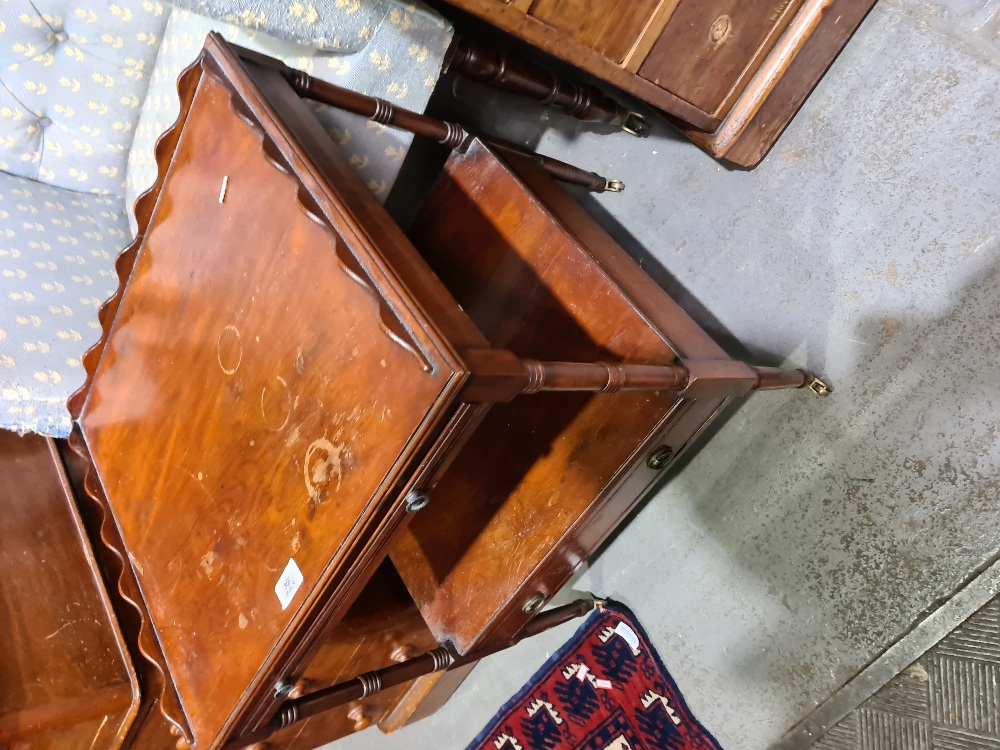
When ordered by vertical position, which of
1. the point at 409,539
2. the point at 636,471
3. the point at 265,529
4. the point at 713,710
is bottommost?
the point at 713,710

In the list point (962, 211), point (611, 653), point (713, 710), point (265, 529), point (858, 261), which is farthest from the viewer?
point (611, 653)

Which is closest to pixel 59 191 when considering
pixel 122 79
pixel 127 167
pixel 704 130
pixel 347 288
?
pixel 127 167

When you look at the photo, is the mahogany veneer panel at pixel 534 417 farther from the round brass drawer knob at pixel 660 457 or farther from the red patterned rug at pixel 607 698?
the red patterned rug at pixel 607 698

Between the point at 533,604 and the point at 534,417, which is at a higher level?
the point at 534,417

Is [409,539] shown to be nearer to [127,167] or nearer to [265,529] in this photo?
[265,529]

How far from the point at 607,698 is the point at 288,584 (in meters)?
1.16

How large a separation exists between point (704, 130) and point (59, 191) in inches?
65.1

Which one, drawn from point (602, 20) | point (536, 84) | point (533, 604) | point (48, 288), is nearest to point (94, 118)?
point (48, 288)

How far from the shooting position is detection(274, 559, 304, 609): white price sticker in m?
0.85

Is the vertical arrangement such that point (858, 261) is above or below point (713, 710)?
above

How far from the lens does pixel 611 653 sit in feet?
5.66

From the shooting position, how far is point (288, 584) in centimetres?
87

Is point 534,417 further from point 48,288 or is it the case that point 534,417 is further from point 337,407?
point 48,288

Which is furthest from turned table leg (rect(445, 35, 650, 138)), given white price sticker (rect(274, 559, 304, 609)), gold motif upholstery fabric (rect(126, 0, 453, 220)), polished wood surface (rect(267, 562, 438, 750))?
polished wood surface (rect(267, 562, 438, 750))
